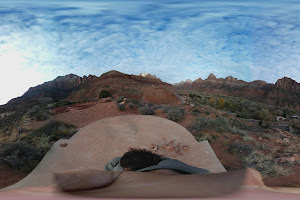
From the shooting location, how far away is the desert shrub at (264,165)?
515 cm

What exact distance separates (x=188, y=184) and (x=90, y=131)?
5842 mm

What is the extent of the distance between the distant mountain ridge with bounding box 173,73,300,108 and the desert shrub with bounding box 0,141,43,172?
4369cm

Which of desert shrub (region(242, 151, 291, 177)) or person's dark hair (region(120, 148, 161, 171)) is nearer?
person's dark hair (region(120, 148, 161, 171))

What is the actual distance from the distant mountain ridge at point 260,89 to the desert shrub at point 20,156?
143 ft

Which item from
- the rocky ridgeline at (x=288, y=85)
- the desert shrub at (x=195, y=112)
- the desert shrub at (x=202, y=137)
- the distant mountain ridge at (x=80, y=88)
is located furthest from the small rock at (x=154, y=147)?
the rocky ridgeline at (x=288, y=85)

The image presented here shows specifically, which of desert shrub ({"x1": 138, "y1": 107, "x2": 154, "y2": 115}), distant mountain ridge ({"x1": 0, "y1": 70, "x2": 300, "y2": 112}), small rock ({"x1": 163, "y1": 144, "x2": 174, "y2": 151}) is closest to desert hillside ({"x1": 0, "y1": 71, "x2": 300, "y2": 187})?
desert shrub ({"x1": 138, "y1": 107, "x2": 154, "y2": 115})

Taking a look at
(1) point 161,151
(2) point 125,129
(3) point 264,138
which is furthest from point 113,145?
(3) point 264,138

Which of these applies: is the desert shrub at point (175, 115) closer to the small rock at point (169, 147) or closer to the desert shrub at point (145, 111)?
the desert shrub at point (145, 111)

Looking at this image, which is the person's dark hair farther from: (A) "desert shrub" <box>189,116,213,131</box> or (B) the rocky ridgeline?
(B) the rocky ridgeline

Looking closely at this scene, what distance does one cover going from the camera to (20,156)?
5609mm

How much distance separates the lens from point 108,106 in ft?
36.1

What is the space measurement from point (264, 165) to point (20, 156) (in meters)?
6.01

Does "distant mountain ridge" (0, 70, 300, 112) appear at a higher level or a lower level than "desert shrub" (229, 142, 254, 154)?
higher

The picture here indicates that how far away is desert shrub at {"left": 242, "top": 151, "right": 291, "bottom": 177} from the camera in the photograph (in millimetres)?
5148
